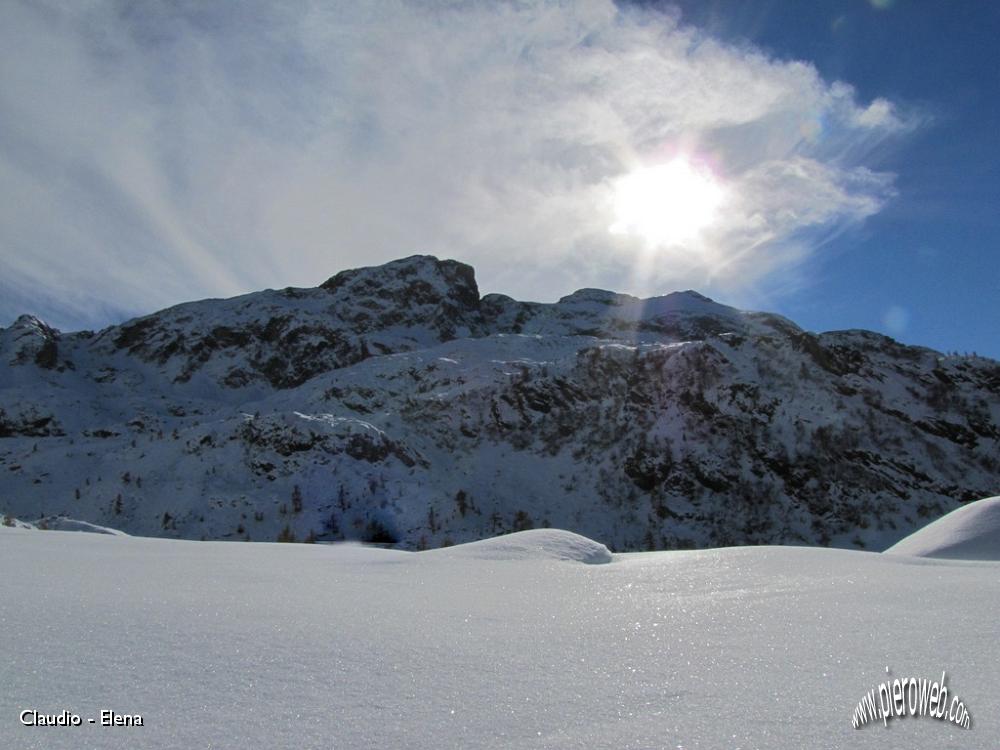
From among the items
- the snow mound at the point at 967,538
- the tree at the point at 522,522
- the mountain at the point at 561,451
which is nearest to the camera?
the snow mound at the point at 967,538

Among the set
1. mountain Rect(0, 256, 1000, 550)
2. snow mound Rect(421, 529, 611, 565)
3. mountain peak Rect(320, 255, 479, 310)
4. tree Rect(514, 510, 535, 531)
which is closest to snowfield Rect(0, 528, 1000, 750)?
snow mound Rect(421, 529, 611, 565)

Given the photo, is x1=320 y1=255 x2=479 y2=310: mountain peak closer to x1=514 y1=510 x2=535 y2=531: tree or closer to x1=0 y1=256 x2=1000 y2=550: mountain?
x1=0 y1=256 x2=1000 y2=550: mountain

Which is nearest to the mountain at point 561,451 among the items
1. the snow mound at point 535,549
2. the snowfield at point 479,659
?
the snow mound at point 535,549

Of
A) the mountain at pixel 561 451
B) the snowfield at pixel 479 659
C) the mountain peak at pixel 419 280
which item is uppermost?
the mountain peak at pixel 419 280

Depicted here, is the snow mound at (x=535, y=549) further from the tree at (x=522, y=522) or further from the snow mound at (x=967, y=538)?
the tree at (x=522, y=522)

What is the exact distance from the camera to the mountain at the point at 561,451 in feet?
52.3

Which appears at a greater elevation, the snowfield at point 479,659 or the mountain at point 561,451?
the mountain at point 561,451

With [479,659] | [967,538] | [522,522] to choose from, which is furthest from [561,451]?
[479,659]

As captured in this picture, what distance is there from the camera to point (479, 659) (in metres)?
1.84

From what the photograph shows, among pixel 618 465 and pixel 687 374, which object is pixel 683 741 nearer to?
pixel 618 465

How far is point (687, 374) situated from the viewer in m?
22.6

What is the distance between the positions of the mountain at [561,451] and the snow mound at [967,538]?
10052 mm

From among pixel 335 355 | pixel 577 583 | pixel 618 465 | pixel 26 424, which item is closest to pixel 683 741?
pixel 577 583

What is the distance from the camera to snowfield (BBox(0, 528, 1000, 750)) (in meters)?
1.31
